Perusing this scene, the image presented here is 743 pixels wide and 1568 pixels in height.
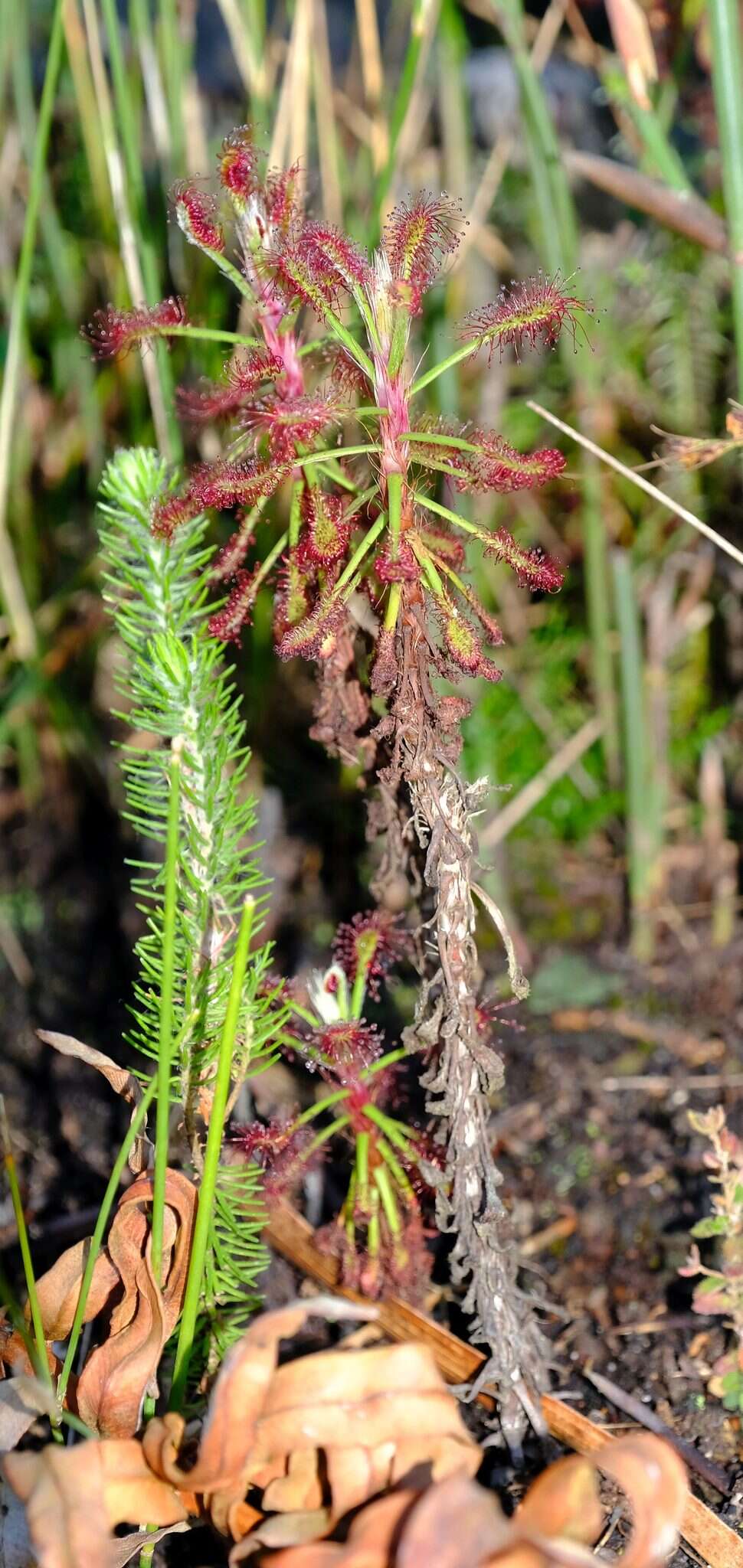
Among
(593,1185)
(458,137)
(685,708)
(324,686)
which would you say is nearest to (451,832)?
(324,686)

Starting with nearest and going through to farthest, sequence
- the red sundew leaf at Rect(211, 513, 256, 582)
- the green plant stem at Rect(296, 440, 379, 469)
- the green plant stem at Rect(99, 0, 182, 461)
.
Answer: the green plant stem at Rect(296, 440, 379, 469) → the red sundew leaf at Rect(211, 513, 256, 582) → the green plant stem at Rect(99, 0, 182, 461)

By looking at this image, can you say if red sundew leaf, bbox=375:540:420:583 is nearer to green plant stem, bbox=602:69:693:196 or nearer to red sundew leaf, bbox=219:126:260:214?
red sundew leaf, bbox=219:126:260:214

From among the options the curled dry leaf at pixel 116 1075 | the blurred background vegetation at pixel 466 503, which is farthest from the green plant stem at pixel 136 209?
the curled dry leaf at pixel 116 1075

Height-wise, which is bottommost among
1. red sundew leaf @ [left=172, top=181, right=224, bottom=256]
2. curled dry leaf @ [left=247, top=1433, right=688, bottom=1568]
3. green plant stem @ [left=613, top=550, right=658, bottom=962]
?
curled dry leaf @ [left=247, top=1433, right=688, bottom=1568]

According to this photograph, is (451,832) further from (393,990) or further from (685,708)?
(685,708)

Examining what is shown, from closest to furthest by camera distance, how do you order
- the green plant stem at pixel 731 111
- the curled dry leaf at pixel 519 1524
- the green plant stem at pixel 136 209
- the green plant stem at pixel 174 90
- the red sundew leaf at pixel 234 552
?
the curled dry leaf at pixel 519 1524, the red sundew leaf at pixel 234 552, the green plant stem at pixel 731 111, the green plant stem at pixel 136 209, the green plant stem at pixel 174 90

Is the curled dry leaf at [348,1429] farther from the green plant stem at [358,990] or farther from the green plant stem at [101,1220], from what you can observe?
the green plant stem at [358,990]

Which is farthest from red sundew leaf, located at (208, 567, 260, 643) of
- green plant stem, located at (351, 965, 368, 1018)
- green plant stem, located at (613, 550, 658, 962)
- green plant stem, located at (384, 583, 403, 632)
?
green plant stem, located at (613, 550, 658, 962)
